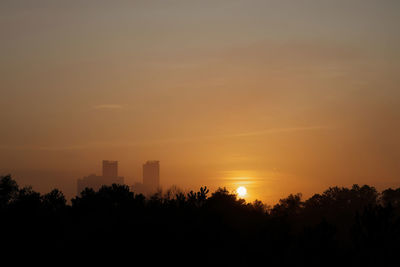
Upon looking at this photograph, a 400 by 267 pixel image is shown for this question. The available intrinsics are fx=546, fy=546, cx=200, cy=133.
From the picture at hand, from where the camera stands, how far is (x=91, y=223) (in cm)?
5672

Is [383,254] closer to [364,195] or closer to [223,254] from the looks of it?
[223,254]

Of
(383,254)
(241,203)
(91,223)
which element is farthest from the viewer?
(241,203)

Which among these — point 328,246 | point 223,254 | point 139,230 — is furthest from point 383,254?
point 139,230

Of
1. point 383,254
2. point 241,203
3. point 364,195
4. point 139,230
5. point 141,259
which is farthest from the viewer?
point 364,195

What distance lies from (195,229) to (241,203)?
42933mm

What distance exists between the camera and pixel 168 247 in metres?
49.3

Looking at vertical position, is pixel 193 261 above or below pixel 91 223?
below

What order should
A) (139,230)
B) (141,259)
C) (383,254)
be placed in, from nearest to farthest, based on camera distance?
1. (383,254)
2. (141,259)
3. (139,230)

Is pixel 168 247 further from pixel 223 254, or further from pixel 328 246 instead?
pixel 328 246

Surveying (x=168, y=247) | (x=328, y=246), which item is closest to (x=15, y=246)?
(x=168, y=247)

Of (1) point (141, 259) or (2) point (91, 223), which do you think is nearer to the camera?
(1) point (141, 259)

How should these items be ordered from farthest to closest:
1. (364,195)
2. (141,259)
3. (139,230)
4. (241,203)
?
(364,195) < (241,203) < (139,230) < (141,259)

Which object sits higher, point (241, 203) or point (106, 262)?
point (241, 203)

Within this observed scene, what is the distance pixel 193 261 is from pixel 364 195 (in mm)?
100978
